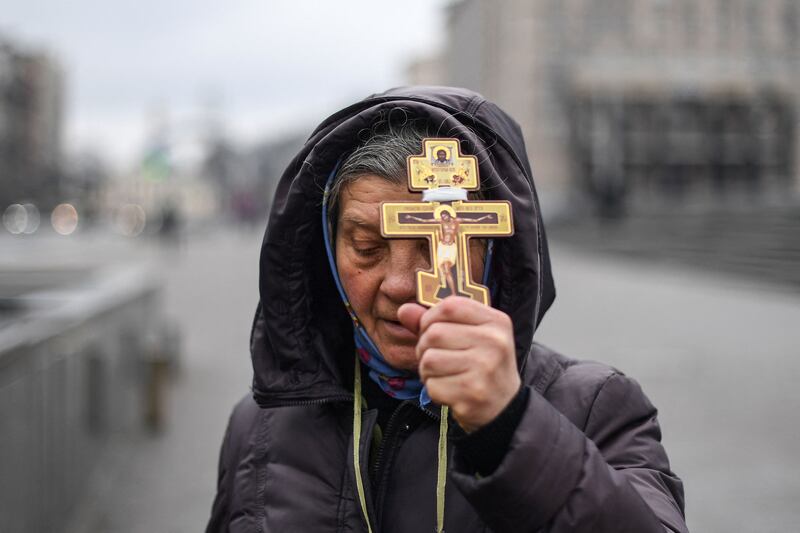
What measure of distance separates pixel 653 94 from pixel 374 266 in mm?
46947

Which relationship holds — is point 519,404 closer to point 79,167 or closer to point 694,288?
point 694,288

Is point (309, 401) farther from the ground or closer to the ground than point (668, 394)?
farther from the ground

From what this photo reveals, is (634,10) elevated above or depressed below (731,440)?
above

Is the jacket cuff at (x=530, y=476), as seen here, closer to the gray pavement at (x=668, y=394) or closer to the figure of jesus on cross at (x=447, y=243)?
the figure of jesus on cross at (x=447, y=243)

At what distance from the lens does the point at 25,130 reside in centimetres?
8131

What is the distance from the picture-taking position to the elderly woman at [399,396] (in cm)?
129

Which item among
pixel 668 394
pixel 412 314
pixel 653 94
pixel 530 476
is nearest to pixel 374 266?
pixel 412 314

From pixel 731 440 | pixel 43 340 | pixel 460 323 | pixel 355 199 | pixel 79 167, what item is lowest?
pixel 731 440

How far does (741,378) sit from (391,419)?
23.6ft

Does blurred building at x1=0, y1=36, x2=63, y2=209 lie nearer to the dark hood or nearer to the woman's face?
the dark hood

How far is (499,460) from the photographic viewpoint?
1.26 meters

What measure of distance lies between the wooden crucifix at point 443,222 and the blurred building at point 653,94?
4399 centimetres

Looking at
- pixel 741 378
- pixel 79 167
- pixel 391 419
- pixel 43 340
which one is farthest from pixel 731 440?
pixel 79 167

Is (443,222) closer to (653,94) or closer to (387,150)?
(387,150)
